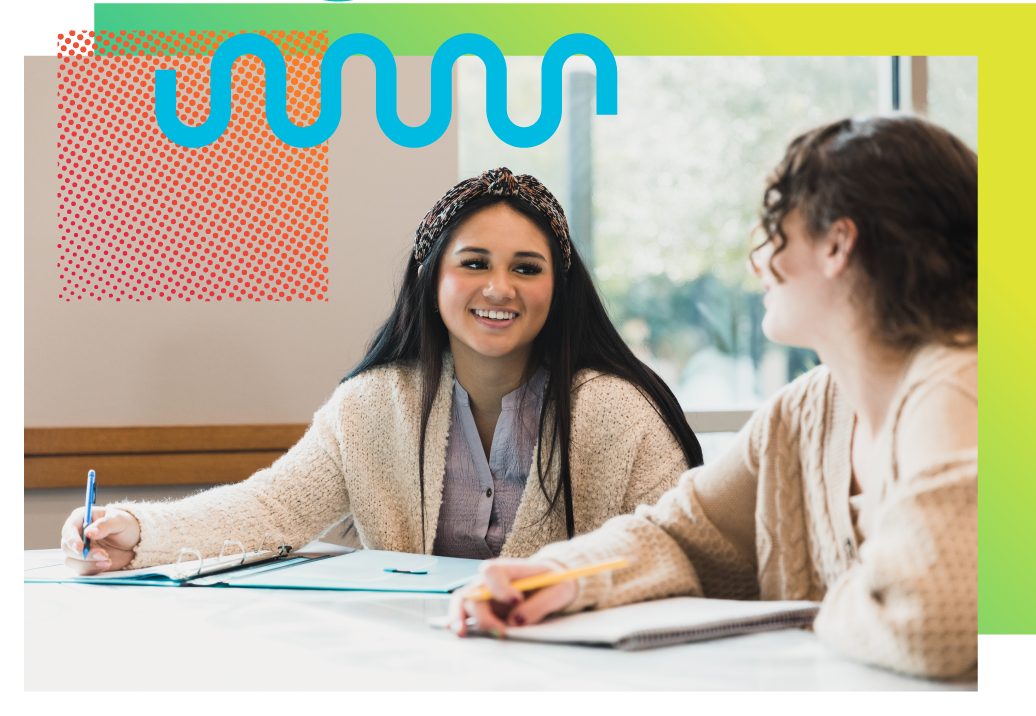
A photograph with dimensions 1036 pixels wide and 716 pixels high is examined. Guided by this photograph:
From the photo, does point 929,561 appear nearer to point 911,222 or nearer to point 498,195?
point 911,222

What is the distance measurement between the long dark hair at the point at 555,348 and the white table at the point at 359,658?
58cm

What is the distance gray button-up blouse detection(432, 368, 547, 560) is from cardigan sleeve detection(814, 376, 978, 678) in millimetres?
833

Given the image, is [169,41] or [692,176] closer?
[169,41]

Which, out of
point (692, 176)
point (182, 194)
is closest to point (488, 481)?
point (182, 194)

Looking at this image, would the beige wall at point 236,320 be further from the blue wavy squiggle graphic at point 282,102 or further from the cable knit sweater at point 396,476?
the cable knit sweater at point 396,476

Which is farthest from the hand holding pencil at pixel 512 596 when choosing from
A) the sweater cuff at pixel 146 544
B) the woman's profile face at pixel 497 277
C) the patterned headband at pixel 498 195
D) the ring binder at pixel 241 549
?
the patterned headband at pixel 498 195

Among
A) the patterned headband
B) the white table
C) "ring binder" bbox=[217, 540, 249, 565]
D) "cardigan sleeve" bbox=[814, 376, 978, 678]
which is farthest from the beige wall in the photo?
"cardigan sleeve" bbox=[814, 376, 978, 678]

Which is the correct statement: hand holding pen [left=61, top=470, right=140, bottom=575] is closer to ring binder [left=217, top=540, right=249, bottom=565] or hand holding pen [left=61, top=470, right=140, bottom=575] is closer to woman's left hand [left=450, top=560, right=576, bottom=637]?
ring binder [left=217, top=540, right=249, bottom=565]

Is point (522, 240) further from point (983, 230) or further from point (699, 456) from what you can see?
point (983, 230)

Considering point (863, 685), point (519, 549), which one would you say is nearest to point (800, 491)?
point (863, 685)

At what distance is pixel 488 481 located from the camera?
4.96 ft

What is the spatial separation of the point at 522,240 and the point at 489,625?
0.84m

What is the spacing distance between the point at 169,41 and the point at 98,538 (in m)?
1.45

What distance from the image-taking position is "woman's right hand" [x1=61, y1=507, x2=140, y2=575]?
1148mm
